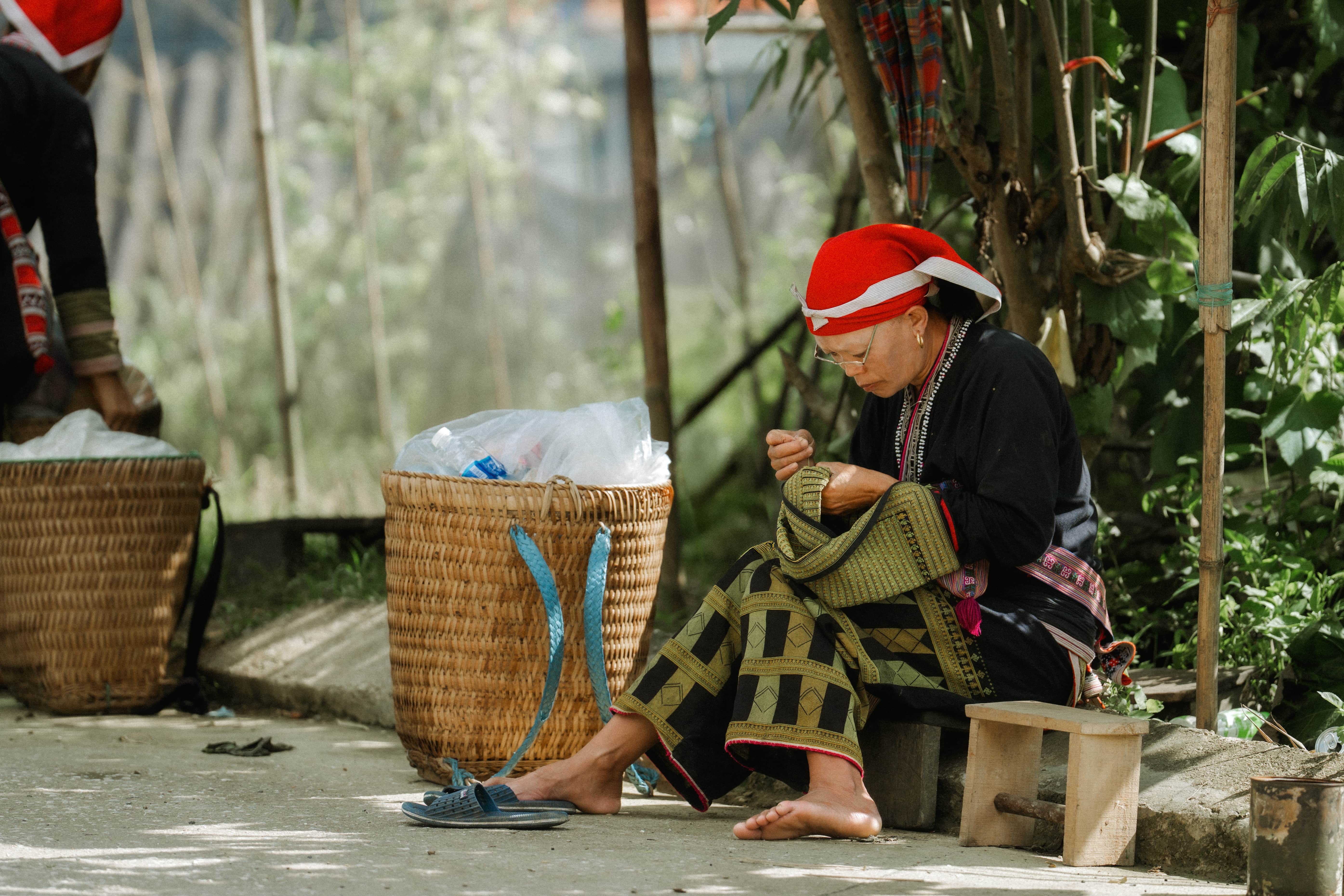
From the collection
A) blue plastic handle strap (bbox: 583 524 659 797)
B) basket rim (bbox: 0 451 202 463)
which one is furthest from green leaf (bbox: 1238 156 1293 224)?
basket rim (bbox: 0 451 202 463)

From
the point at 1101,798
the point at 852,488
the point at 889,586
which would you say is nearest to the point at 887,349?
the point at 852,488

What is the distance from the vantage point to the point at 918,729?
83.1 inches

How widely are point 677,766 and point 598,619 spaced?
1.15 ft

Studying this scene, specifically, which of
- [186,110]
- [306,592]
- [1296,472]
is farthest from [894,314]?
[186,110]

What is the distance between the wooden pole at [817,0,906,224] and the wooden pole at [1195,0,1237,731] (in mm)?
810

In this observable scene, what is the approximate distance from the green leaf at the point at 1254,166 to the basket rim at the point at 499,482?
3.91ft

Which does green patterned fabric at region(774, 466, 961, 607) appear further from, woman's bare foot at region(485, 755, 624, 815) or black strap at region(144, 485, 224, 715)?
black strap at region(144, 485, 224, 715)

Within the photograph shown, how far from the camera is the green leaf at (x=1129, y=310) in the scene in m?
2.56

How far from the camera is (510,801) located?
2.12 metres

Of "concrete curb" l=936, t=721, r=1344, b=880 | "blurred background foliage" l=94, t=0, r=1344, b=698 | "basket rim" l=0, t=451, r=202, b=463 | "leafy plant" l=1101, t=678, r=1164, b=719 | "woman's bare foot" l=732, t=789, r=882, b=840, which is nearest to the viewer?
"concrete curb" l=936, t=721, r=1344, b=880

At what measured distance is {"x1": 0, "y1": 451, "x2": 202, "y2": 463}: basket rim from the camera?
9.91ft

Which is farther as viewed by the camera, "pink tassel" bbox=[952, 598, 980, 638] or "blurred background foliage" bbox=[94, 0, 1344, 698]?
"blurred background foliage" bbox=[94, 0, 1344, 698]

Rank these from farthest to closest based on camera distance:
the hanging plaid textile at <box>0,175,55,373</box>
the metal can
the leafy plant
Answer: the hanging plaid textile at <box>0,175,55,373</box> < the leafy plant < the metal can

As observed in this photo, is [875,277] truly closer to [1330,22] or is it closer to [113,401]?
[1330,22]
